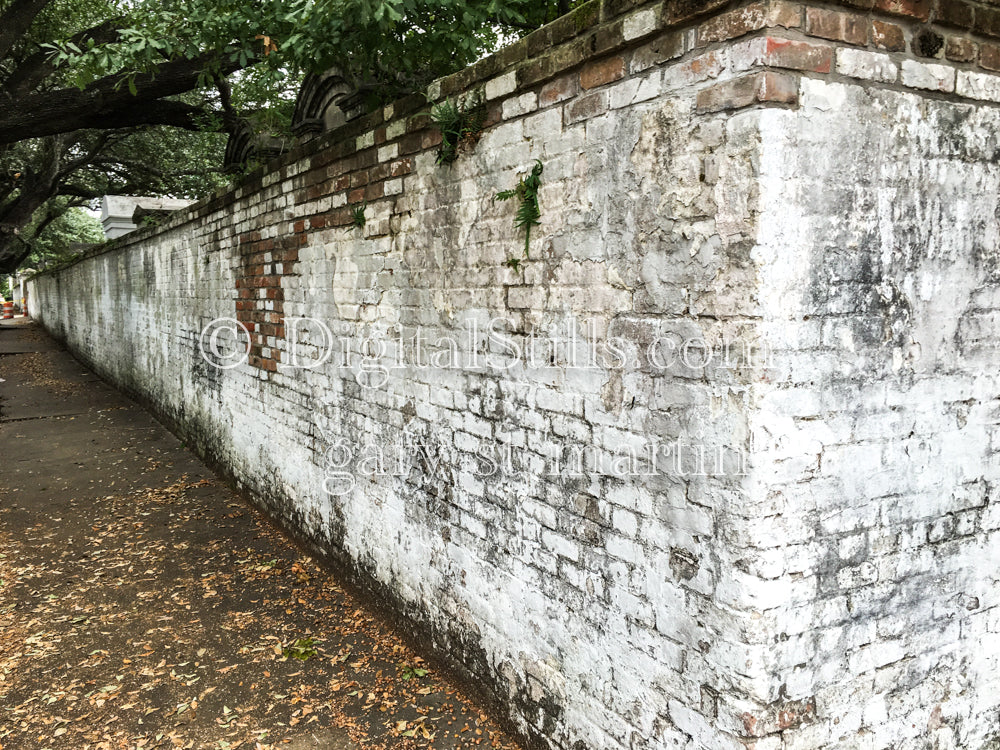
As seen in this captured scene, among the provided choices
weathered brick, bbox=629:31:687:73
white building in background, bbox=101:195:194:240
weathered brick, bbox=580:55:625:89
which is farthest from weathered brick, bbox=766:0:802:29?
white building in background, bbox=101:195:194:240

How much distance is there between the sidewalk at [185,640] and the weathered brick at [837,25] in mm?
2888

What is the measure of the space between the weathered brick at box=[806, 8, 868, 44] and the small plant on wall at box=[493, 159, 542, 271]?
3.45 ft

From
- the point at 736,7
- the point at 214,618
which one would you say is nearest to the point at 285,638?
the point at 214,618

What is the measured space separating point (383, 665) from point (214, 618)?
1243mm

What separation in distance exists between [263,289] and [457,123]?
2.99 m

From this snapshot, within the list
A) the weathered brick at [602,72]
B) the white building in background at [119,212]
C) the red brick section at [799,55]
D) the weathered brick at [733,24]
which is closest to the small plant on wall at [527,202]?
the weathered brick at [602,72]

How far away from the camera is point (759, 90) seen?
179cm

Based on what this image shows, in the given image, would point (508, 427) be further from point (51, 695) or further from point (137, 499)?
point (137, 499)

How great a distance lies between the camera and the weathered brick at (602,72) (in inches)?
87.9

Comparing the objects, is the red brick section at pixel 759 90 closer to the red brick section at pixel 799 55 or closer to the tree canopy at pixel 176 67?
the red brick section at pixel 799 55

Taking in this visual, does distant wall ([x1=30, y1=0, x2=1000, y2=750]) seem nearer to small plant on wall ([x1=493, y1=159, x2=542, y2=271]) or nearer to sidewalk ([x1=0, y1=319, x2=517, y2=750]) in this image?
small plant on wall ([x1=493, y1=159, x2=542, y2=271])

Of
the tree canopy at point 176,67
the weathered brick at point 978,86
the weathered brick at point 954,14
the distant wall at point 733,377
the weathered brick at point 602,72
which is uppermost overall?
the tree canopy at point 176,67

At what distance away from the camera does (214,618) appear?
4.11 metres

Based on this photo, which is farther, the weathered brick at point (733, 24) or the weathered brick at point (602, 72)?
the weathered brick at point (602, 72)
